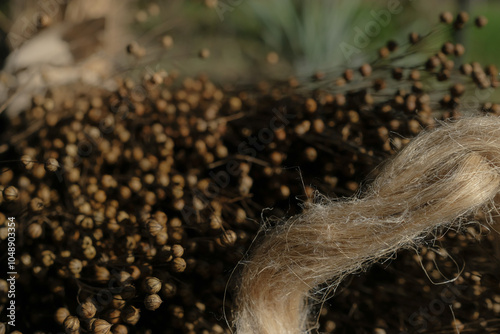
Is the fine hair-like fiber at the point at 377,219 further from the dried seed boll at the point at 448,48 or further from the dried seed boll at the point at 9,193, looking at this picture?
the dried seed boll at the point at 9,193

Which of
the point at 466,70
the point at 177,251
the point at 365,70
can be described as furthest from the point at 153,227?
the point at 466,70

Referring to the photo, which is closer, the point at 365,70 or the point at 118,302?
the point at 118,302

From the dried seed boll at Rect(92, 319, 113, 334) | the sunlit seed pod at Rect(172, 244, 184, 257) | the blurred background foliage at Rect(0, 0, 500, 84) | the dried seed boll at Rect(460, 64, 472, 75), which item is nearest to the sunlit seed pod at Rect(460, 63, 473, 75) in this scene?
the dried seed boll at Rect(460, 64, 472, 75)

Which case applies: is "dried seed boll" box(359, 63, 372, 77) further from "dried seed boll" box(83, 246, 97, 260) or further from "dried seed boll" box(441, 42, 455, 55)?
"dried seed boll" box(83, 246, 97, 260)

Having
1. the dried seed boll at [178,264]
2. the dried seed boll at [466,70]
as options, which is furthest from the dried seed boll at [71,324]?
the dried seed boll at [466,70]

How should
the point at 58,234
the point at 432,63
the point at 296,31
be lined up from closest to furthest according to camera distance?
the point at 58,234 → the point at 432,63 → the point at 296,31

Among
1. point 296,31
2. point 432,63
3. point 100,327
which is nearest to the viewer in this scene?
point 100,327

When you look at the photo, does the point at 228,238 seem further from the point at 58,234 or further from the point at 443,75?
the point at 443,75

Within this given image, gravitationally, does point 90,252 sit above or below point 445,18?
below
